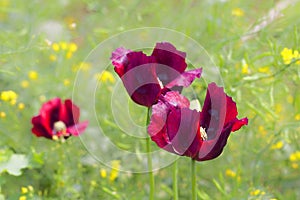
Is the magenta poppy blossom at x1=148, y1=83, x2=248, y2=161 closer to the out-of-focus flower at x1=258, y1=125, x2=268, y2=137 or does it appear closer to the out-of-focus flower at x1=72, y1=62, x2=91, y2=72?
the out-of-focus flower at x1=258, y1=125, x2=268, y2=137

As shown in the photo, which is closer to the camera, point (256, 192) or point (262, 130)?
point (256, 192)

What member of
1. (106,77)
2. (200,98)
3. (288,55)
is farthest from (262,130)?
(106,77)

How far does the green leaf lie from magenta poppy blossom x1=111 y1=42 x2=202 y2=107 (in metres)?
0.40

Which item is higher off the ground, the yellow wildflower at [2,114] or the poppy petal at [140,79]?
the yellow wildflower at [2,114]

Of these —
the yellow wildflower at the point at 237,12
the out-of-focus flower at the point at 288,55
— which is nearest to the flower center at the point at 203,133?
the out-of-focus flower at the point at 288,55

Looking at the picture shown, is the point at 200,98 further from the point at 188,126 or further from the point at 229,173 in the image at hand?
the point at 188,126

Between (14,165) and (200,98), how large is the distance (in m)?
0.53

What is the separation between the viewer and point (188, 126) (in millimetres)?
1041

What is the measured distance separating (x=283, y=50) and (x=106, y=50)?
0.65 meters

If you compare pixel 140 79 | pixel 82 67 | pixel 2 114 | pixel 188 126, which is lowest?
pixel 188 126

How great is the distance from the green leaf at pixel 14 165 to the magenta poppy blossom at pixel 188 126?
0.47m

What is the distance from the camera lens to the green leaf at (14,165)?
4.57 ft

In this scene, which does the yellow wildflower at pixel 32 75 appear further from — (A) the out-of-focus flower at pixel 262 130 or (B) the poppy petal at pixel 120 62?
(B) the poppy petal at pixel 120 62

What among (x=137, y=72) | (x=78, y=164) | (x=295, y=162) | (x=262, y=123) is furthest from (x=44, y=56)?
(x=137, y=72)
